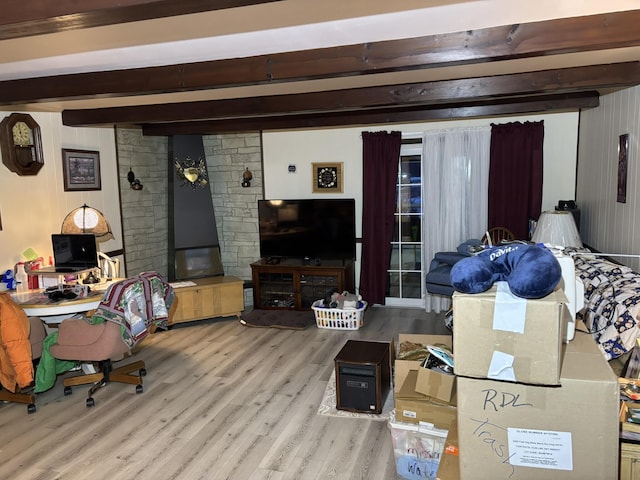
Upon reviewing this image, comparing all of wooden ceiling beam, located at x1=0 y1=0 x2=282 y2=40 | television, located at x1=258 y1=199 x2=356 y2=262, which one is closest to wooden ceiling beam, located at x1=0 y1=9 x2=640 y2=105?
wooden ceiling beam, located at x1=0 y1=0 x2=282 y2=40

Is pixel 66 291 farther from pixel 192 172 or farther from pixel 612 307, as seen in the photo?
pixel 612 307

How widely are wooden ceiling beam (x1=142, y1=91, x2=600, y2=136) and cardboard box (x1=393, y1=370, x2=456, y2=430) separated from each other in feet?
11.1

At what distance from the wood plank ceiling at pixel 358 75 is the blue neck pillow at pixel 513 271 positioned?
3.88 ft

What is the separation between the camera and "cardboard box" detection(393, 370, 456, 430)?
2.54 metres

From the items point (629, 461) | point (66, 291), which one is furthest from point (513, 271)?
point (66, 291)

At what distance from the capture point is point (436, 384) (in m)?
2.56

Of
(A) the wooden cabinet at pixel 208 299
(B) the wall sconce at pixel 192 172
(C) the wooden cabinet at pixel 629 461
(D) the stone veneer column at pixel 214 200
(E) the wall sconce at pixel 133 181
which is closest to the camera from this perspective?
(C) the wooden cabinet at pixel 629 461

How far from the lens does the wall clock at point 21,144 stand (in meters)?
4.28

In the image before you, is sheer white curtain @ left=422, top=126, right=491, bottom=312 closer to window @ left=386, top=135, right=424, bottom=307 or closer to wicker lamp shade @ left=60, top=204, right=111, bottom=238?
window @ left=386, top=135, right=424, bottom=307

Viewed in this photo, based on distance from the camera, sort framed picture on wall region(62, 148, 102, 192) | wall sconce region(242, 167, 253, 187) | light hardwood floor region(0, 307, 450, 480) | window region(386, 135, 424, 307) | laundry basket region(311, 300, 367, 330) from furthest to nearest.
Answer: wall sconce region(242, 167, 253, 187) → window region(386, 135, 424, 307) → laundry basket region(311, 300, 367, 330) → framed picture on wall region(62, 148, 102, 192) → light hardwood floor region(0, 307, 450, 480)

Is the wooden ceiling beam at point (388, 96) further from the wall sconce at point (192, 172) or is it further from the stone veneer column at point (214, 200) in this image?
the wall sconce at point (192, 172)

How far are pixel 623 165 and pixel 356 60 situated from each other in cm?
234

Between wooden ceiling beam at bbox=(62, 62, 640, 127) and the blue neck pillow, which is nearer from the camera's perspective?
the blue neck pillow

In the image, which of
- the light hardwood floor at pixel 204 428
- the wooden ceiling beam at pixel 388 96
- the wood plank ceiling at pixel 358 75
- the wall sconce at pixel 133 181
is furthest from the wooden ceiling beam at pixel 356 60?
the light hardwood floor at pixel 204 428
